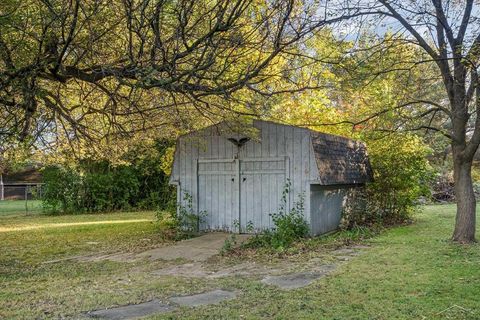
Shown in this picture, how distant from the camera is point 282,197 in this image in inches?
374

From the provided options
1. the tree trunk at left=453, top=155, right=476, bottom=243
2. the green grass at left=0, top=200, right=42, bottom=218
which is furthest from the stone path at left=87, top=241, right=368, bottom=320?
the green grass at left=0, top=200, right=42, bottom=218

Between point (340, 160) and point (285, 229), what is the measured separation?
2.60 m

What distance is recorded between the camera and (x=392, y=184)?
1202cm

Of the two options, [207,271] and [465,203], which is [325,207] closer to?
[465,203]

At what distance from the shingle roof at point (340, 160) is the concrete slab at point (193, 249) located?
2200mm

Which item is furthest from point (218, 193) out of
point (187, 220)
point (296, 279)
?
point (296, 279)

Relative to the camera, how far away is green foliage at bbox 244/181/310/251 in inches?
329

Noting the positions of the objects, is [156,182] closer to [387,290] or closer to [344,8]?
[344,8]

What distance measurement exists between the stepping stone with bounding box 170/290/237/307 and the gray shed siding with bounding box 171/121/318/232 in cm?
441

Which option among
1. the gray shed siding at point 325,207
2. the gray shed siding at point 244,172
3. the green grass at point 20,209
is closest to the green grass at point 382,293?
the gray shed siding at point 325,207

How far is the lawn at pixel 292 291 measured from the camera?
4328 millimetres

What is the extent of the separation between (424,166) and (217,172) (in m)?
5.85

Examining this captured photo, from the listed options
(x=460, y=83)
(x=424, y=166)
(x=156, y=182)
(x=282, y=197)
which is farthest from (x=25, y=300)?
(x=156, y=182)

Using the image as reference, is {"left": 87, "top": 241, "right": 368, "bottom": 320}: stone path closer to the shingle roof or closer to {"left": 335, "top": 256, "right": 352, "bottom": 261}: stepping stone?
{"left": 335, "top": 256, "right": 352, "bottom": 261}: stepping stone
